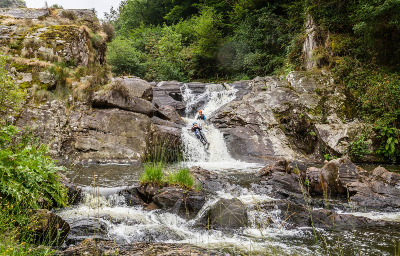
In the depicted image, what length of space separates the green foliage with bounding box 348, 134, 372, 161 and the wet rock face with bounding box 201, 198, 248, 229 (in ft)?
26.2

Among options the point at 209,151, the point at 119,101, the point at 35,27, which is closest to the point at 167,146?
the point at 209,151

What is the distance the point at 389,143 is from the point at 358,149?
114 cm

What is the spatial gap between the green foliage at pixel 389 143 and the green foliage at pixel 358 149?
50 centimetres

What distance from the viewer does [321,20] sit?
15.4 metres

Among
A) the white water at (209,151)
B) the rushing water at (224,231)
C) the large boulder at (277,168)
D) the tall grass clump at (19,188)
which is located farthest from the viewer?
the white water at (209,151)

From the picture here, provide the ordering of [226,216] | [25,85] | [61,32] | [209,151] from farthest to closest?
[61,32] < [209,151] < [25,85] < [226,216]

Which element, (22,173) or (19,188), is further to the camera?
(22,173)

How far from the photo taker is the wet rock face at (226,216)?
4.89 metres

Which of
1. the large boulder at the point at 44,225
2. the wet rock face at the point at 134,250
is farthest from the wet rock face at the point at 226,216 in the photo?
the large boulder at the point at 44,225

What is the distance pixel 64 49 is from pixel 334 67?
48.1 feet

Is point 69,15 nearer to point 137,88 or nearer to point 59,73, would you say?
point 59,73

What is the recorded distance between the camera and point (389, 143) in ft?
34.1

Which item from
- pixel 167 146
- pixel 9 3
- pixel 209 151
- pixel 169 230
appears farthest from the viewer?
pixel 9 3

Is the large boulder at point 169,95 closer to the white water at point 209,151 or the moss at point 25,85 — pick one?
the white water at point 209,151
